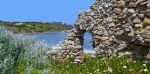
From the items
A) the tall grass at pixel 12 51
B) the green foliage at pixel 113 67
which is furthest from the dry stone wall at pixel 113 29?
the tall grass at pixel 12 51

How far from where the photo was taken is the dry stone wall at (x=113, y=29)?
1623 centimetres

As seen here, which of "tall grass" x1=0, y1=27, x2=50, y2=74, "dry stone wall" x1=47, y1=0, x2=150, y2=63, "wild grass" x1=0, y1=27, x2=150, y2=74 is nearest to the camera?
"tall grass" x1=0, y1=27, x2=50, y2=74

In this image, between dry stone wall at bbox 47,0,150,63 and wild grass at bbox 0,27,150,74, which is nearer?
wild grass at bbox 0,27,150,74

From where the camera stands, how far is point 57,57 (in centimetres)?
2356

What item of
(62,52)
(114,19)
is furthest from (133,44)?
(62,52)

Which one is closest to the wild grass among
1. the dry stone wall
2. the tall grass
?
the tall grass

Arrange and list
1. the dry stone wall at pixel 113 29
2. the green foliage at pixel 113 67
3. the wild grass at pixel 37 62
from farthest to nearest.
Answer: the dry stone wall at pixel 113 29 → the green foliage at pixel 113 67 → the wild grass at pixel 37 62

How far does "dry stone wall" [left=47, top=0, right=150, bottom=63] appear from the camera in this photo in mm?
16233

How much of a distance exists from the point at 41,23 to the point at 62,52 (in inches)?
6725

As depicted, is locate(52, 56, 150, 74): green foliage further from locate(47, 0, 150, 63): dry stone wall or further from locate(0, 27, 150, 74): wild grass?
locate(47, 0, 150, 63): dry stone wall

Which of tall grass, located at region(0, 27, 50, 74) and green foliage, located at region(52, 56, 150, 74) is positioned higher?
tall grass, located at region(0, 27, 50, 74)

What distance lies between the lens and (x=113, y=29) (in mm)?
18875

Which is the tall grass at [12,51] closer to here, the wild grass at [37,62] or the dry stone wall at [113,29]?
the wild grass at [37,62]

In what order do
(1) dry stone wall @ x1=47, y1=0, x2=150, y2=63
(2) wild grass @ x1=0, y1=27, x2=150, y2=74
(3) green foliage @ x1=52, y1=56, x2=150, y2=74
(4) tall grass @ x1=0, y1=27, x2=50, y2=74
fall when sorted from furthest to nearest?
(1) dry stone wall @ x1=47, y1=0, x2=150, y2=63 → (3) green foliage @ x1=52, y1=56, x2=150, y2=74 → (2) wild grass @ x1=0, y1=27, x2=150, y2=74 → (4) tall grass @ x1=0, y1=27, x2=50, y2=74
